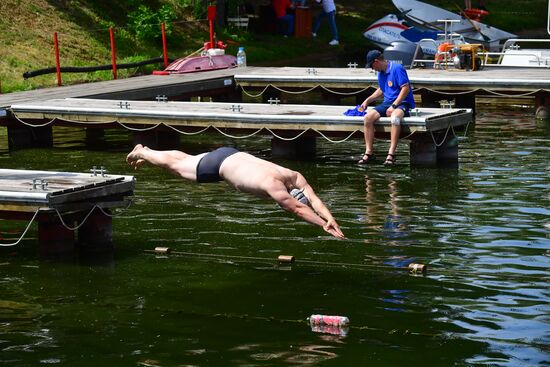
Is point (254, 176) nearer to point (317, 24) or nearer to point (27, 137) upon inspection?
point (27, 137)

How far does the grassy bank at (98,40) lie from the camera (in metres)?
32.0

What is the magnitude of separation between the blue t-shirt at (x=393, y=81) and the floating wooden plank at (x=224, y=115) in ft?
1.25

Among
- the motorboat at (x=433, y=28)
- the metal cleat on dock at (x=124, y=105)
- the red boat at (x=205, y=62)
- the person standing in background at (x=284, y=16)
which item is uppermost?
the person standing in background at (x=284, y=16)

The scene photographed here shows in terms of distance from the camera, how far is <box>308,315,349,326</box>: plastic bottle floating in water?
39.0ft

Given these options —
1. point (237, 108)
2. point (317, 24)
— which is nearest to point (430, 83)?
point (237, 108)

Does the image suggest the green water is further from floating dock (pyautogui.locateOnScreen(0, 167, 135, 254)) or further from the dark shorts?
the dark shorts

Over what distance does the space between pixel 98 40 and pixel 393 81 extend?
16085mm

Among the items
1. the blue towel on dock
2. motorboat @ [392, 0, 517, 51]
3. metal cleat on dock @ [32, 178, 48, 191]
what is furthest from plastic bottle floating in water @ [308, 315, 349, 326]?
motorboat @ [392, 0, 517, 51]

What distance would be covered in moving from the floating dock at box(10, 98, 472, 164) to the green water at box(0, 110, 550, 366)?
91cm

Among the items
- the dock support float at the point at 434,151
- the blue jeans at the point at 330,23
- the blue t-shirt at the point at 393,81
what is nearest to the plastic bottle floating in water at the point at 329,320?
the blue t-shirt at the point at 393,81

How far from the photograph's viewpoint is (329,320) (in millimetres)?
11938

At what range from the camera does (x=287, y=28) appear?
1683 inches

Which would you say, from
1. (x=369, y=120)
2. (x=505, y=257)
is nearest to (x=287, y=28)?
(x=369, y=120)

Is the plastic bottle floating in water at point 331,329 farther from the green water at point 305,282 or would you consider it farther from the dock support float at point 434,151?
the dock support float at point 434,151
